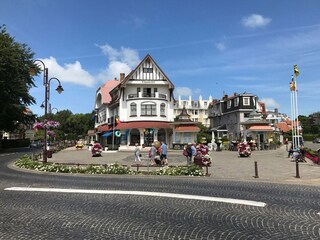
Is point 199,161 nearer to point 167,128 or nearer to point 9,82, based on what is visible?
point 167,128

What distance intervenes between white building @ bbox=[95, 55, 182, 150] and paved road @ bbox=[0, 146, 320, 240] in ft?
101

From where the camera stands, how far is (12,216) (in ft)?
25.5

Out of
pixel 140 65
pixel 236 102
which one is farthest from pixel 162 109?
pixel 236 102

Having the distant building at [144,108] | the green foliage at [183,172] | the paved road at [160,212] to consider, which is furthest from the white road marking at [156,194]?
the distant building at [144,108]

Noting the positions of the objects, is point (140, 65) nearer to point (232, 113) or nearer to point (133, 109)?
point (133, 109)

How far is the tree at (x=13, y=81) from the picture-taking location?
36.5 meters

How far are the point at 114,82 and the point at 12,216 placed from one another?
52173 millimetres

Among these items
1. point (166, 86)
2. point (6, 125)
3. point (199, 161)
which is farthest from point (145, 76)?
point (199, 161)

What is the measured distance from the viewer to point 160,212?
820 cm

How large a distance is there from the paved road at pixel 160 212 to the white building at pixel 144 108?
30.8 meters

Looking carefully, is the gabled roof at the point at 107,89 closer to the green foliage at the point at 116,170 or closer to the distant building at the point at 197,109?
the green foliage at the point at 116,170

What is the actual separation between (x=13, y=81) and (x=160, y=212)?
36209 millimetres

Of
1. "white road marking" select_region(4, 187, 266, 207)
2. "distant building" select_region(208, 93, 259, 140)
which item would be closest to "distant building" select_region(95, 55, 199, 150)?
"distant building" select_region(208, 93, 259, 140)

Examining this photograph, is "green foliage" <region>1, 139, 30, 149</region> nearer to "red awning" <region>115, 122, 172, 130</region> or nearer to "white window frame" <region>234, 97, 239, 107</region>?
"red awning" <region>115, 122, 172, 130</region>
